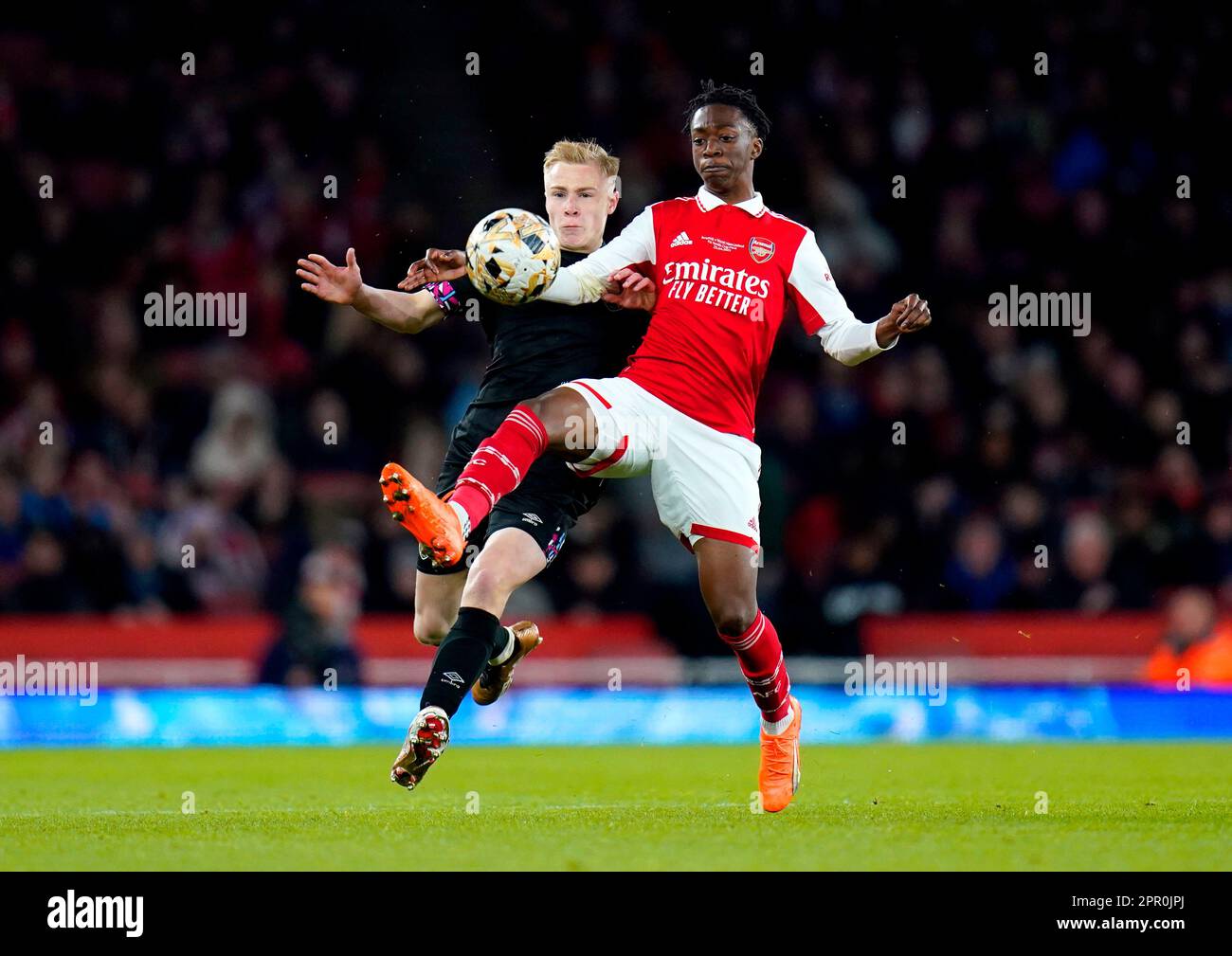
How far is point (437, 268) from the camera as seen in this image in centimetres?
697

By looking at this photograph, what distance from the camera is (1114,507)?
14047 millimetres

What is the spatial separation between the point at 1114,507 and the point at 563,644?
4.41 meters

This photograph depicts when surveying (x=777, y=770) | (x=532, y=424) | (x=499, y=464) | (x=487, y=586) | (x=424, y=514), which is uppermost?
(x=532, y=424)

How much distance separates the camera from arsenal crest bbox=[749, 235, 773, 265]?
23.6 ft

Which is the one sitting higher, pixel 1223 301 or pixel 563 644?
pixel 1223 301

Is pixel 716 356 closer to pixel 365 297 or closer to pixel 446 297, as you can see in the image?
pixel 446 297

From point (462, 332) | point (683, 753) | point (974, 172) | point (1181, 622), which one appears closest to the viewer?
point (683, 753)

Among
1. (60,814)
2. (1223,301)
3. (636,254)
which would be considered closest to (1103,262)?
(1223,301)

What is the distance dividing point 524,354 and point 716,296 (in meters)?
0.92

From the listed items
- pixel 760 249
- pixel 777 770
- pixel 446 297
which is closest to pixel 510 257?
pixel 446 297

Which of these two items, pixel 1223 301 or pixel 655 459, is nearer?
pixel 655 459

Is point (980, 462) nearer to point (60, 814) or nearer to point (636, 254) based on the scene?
point (636, 254)

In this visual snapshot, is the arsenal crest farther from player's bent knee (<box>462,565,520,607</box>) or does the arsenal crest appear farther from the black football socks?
the black football socks

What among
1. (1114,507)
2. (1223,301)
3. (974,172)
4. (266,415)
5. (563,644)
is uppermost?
(974,172)
